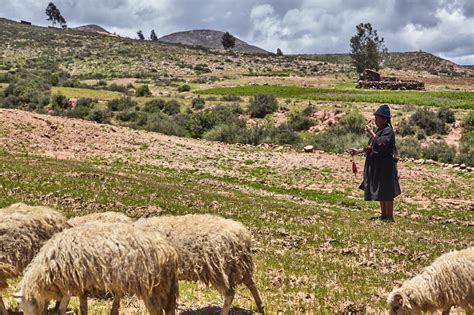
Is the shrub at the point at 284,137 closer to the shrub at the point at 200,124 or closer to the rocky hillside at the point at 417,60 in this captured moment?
the shrub at the point at 200,124

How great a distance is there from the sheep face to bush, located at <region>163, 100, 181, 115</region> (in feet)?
143

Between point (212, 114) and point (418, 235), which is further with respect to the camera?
point (212, 114)

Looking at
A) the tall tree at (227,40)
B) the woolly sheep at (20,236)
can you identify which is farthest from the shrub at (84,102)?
the tall tree at (227,40)

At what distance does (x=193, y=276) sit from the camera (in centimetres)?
744

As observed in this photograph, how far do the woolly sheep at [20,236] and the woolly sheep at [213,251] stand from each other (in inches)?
55.1

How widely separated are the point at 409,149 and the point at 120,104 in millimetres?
26731

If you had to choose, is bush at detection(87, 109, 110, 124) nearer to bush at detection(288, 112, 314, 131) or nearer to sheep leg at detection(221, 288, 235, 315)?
bush at detection(288, 112, 314, 131)

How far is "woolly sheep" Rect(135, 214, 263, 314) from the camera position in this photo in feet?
24.2

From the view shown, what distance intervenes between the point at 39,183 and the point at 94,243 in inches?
489

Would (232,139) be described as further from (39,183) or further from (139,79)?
(139,79)

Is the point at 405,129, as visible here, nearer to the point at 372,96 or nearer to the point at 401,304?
the point at 372,96

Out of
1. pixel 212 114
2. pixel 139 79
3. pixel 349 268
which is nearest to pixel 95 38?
pixel 139 79

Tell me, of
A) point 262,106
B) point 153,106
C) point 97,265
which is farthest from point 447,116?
point 97,265

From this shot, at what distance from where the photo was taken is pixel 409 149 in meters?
35.5
